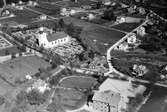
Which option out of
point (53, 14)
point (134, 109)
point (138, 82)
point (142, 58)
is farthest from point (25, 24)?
point (134, 109)

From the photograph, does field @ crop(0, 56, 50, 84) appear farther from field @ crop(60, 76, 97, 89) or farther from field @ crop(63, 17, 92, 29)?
field @ crop(63, 17, 92, 29)

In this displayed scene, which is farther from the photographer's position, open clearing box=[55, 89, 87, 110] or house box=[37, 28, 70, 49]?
house box=[37, 28, 70, 49]

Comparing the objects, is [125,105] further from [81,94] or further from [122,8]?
[122,8]

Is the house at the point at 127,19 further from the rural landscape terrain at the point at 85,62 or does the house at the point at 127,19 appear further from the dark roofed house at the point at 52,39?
the dark roofed house at the point at 52,39

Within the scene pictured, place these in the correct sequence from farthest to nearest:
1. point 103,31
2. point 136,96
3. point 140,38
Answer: point 103,31
point 140,38
point 136,96

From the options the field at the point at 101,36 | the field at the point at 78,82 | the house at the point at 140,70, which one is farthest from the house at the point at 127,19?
the field at the point at 78,82

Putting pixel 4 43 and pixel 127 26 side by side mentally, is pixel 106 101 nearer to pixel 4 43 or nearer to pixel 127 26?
pixel 4 43

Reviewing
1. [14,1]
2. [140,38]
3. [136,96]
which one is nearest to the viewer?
[136,96]

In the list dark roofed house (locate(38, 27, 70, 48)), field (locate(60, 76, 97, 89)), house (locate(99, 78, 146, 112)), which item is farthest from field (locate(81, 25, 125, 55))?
house (locate(99, 78, 146, 112))
